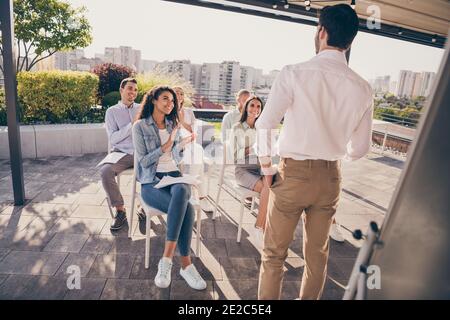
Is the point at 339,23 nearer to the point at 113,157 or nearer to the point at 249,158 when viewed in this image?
the point at 249,158

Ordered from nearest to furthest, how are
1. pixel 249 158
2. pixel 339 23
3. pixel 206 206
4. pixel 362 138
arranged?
pixel 339 23, pixel 362 138, pixel 249 158, pixel 206 206

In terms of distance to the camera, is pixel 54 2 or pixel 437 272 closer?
pixel 437 272

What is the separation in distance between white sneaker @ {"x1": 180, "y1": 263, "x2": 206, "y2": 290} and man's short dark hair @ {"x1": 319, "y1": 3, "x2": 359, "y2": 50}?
1756 mm

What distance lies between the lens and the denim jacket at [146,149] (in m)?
2.47

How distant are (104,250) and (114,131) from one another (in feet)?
4.51

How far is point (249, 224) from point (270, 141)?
177 cm

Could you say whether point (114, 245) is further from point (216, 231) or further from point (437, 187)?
point (437, 187)

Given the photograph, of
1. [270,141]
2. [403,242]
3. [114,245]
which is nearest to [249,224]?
[114,245]

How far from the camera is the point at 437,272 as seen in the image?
1069 mm

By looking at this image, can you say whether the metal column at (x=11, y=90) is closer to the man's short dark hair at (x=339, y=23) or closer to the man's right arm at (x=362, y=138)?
the man's short dark hair at (x=339, y=23)

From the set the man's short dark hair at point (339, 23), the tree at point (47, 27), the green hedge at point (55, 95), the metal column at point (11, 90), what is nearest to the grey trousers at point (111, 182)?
the metal column at point (11, 90)

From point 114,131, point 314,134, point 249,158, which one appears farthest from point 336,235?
point 114,131

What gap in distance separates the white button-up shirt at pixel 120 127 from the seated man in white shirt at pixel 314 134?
6.64 ft

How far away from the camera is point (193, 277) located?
2.18 m
